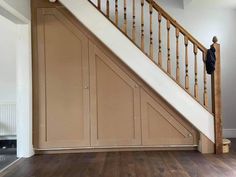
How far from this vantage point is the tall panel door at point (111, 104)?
469 cm

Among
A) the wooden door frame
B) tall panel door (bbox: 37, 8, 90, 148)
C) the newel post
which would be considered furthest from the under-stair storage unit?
the newel post

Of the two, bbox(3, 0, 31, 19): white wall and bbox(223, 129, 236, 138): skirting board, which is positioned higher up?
bbox(3, 0, 31, 19): white wall

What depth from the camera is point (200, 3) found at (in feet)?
17.6

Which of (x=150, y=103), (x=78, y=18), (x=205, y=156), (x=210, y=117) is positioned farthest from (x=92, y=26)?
(x=205, y=156)

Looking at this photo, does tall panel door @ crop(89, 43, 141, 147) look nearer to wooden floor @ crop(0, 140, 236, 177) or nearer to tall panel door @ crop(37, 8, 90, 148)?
tall panel door @ crop(37, 8, 90, 148)

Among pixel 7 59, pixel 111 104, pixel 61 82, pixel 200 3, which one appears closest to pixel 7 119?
pixel 7 59

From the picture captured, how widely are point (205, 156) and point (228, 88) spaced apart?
1980 millimetres

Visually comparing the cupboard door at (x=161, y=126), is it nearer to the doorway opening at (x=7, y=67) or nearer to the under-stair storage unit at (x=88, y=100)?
the under-stair storage unit at (x=88, y=100)

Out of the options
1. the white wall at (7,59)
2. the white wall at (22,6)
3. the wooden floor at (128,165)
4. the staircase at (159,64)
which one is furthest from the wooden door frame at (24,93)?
the white wall at (7,59)

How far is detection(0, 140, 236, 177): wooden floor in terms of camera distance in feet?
11.4

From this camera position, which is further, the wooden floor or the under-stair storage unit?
the under-stair storage unit

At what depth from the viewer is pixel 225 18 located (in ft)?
18.9

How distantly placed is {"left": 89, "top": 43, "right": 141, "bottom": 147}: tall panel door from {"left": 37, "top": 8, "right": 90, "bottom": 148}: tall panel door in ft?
0.40

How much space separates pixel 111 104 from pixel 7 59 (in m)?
2.22
